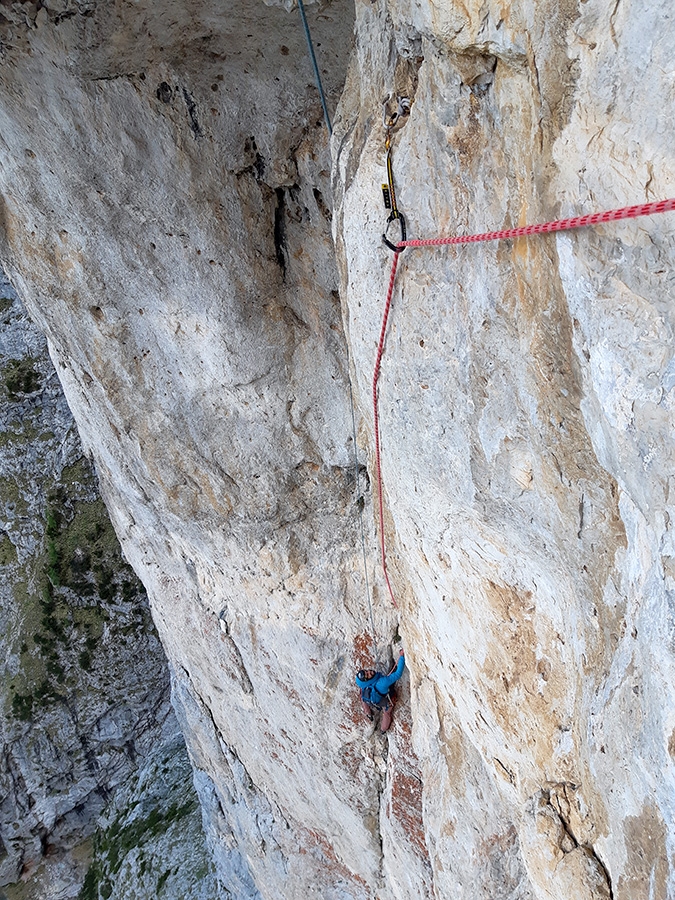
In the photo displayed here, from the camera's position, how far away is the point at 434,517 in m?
3.08

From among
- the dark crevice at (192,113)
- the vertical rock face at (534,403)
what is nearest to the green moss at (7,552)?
the dark crevice at (192,113)

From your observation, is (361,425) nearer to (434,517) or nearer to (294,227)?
(434,517)

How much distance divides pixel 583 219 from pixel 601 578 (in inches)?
50.1

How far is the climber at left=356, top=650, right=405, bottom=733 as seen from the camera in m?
5.13

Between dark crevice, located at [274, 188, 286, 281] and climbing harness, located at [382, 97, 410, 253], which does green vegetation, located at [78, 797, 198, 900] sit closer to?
dark crevice, located at [274, 188, 286, 281]

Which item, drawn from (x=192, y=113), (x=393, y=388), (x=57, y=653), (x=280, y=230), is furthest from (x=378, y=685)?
(x=57, y=653)

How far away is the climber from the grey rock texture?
8544mm

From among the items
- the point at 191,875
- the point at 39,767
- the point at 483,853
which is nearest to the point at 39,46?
the point at 483,853

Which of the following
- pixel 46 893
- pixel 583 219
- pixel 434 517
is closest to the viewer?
pixel 583 219

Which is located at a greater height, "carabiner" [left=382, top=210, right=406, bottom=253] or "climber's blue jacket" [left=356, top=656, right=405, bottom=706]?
"carabiner" [left=382, top=210, right=406, bottom=253]

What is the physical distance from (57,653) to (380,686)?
31.8 ft

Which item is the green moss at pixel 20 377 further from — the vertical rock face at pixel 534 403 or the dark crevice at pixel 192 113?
the vertical rock face at pixel 534 403

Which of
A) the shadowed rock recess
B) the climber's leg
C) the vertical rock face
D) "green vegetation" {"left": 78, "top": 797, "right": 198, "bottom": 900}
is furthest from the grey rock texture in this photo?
the vertical rock face

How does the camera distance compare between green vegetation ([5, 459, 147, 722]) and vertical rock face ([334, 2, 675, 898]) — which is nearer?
vertical rock face ([334, 2, 675, 898])
